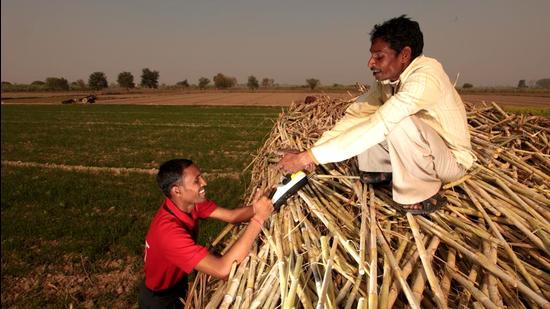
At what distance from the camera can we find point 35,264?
512 cm

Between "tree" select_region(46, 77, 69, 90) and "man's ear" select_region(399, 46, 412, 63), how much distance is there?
13144 centimetres

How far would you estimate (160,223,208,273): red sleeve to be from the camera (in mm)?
2373

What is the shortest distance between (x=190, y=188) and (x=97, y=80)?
125 metres

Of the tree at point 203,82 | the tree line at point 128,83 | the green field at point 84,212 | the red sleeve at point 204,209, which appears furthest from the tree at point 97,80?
the red sleeve at point 204,209

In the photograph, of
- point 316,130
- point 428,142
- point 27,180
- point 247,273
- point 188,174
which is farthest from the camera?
point 27,180

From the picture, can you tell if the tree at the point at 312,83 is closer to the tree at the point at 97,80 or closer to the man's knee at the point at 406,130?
the tree at the point at 97,80

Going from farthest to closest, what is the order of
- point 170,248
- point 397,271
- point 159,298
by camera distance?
1. point 159,298
2. point 170,248
3. point 397,271

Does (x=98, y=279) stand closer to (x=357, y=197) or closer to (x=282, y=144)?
(x=282, y=144)

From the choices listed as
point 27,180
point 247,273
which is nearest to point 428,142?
point 247,273

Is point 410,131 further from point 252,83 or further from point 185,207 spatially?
point 252,83

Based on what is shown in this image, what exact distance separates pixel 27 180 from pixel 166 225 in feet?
31.1

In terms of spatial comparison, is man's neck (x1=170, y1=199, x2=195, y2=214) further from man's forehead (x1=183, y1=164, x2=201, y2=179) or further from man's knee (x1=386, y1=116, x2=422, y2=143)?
man's knee (x1=386, y1=116, x2=422, y2=143)

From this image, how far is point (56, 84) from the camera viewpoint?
366 ft

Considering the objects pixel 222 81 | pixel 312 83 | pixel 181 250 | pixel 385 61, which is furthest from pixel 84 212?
pixel 222 81
